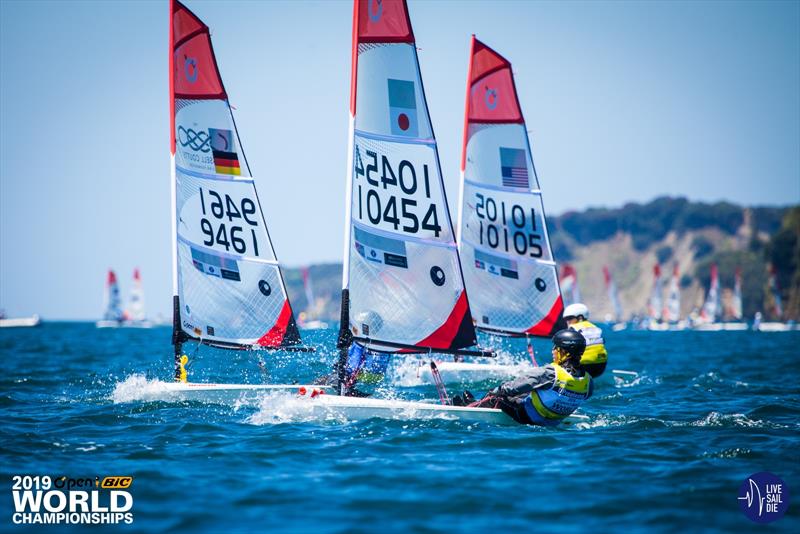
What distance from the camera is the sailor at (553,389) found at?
12.6 metres

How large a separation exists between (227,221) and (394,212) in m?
4.62

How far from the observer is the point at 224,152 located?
18.1 meters

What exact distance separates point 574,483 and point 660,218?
192674mm

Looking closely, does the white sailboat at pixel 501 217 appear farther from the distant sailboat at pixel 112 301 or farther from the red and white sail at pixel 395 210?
the distant sailboat at pixel 112 301

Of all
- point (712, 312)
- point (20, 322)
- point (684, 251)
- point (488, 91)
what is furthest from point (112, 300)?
point (684, 251)

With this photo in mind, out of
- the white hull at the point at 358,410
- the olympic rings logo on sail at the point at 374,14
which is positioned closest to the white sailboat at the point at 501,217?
the olympic rings logo on sail at the point at 374,14

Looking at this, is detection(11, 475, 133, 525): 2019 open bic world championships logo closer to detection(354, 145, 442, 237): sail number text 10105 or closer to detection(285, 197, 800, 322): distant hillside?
detection(354, 145, 442, 237): sail number text 10105

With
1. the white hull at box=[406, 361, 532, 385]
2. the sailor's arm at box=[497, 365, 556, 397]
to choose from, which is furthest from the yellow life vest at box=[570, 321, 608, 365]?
the white hull at box=[406, 361, 532, 385]

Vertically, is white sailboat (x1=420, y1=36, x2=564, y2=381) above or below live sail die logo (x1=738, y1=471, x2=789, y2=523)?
above

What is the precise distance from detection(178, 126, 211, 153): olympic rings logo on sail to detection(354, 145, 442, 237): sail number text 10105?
15.3 feet

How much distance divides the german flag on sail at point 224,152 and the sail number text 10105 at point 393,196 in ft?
14.6

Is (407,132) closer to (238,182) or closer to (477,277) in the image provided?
(238,182)

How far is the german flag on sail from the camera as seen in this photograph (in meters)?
18.0

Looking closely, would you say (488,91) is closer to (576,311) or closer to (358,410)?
(576,311)
